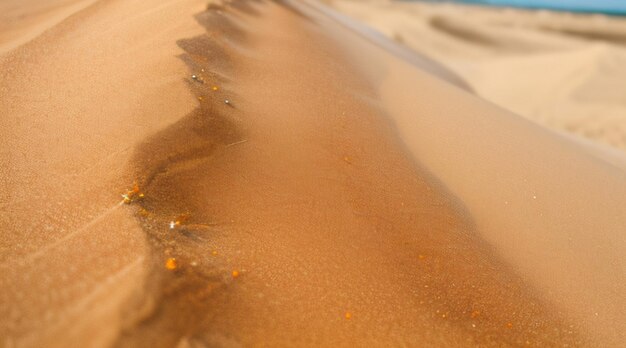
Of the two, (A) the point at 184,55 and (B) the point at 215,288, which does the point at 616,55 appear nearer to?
(A) the point at 184,55

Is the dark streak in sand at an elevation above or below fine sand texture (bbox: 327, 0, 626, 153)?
above

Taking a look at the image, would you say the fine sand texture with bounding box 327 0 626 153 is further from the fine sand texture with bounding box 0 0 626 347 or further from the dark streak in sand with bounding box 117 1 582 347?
the dark streak in sand with bounding box 117 1 582 347

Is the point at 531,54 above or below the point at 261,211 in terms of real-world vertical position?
below

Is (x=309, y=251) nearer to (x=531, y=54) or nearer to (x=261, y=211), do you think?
(x=261, y=211)

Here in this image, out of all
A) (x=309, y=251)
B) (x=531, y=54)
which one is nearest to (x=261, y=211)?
(x=309, y=251)


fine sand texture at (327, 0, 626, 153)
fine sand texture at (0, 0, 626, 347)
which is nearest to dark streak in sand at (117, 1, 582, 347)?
fine sand texture at (0, 0, 626, 347)
